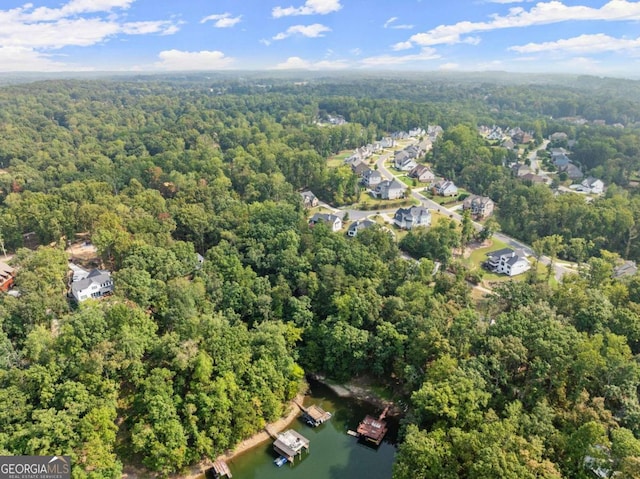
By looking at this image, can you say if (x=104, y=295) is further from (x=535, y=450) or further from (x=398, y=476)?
(x=535, y=450)

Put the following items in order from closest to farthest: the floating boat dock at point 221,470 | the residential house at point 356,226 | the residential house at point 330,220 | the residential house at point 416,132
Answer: the floating boat dock at point 221,470 → the residential house at point 356,226 → the residential house at point 330,220 → the residential house at point 416,132

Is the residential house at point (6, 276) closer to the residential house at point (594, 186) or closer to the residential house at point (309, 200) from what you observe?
the residential house at point (309, 200)

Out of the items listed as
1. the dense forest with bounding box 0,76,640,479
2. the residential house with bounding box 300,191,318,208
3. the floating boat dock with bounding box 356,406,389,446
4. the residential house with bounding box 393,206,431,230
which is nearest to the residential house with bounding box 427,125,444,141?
the dense forest with bounding box 0,76,640,479

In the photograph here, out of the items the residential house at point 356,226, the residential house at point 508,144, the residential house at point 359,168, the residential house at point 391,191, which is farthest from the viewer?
the residential house at point 508,144

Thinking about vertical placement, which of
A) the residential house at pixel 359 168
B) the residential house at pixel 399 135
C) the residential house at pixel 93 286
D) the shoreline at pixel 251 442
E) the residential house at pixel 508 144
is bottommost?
the shoreline at pixel 251 442

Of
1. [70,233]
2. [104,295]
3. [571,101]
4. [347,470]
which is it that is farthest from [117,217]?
[571,101]

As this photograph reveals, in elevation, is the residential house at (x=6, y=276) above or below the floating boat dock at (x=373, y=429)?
above

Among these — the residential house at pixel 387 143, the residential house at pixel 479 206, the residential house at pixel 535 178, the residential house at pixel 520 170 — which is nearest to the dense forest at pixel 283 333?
the residential house at pixel 479 206

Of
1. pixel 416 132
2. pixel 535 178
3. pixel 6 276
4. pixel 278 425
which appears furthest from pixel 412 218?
pixel 416 132

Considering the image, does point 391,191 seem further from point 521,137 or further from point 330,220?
point 521,137
